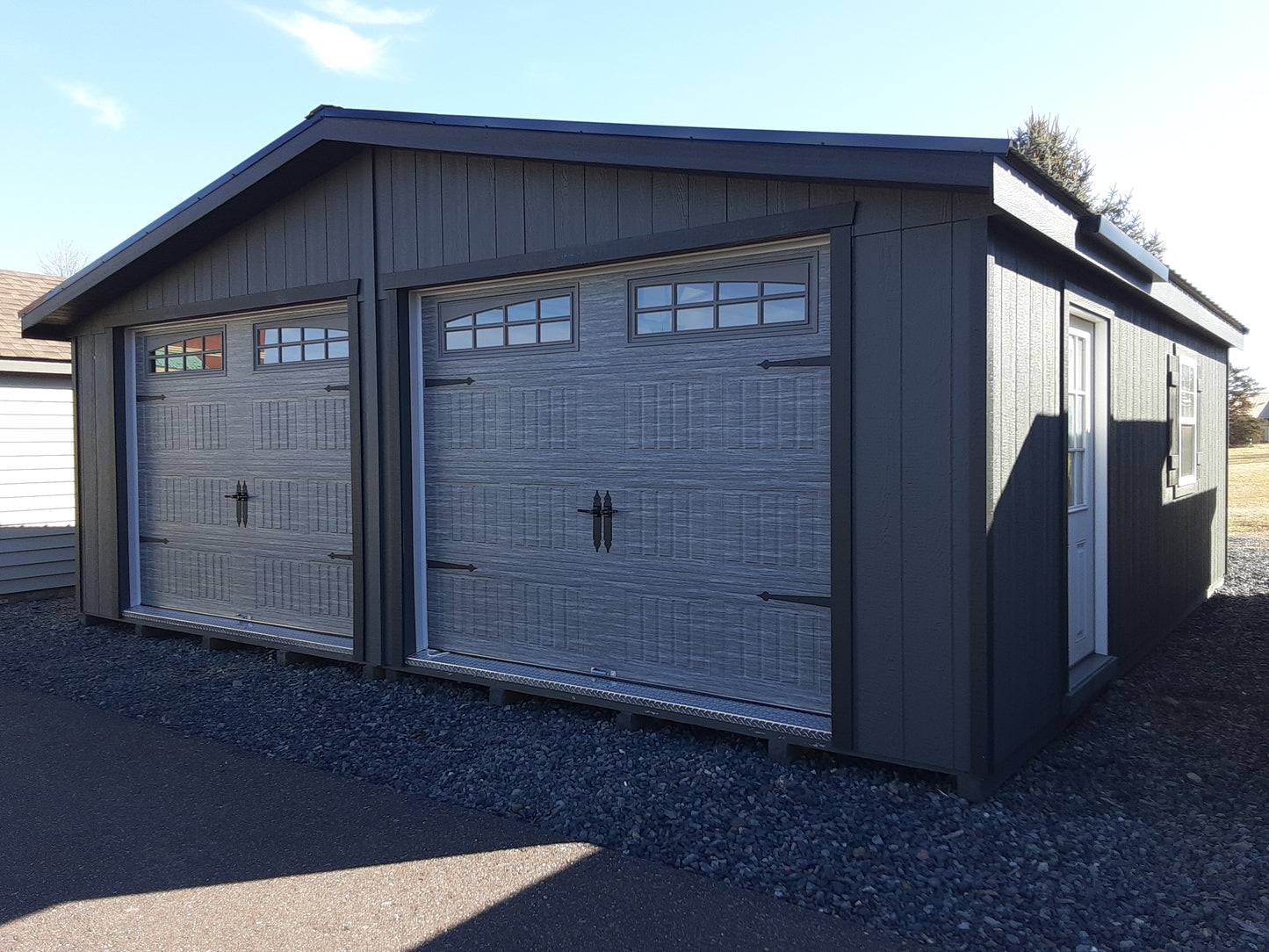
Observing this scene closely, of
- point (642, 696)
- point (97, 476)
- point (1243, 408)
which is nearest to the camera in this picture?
point (642, 696)

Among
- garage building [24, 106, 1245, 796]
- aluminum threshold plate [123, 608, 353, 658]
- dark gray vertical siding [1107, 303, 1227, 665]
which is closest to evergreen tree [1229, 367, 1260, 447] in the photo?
dark gray vertical siding [1107, 303, 1227, 665]

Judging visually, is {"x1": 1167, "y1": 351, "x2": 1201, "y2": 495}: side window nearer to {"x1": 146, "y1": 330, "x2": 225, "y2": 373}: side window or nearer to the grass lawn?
{"x1": 146, "y1": 330, "x2": 225, "y2": 373}: side window

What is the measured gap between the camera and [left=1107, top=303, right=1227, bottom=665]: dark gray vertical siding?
19.1 ft

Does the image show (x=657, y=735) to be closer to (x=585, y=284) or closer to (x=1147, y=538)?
(x=585, y=284)

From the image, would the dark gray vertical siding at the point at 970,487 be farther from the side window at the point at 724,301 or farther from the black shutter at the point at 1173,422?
the black shutter at the point at 1173,422

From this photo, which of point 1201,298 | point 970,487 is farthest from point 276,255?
point 1201,298

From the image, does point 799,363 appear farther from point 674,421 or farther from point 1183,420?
point 1183,420

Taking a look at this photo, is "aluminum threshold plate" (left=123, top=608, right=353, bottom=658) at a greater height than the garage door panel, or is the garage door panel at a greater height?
the garage door panel

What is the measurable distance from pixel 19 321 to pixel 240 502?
14.9 ft

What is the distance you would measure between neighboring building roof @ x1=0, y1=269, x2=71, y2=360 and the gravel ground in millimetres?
4436

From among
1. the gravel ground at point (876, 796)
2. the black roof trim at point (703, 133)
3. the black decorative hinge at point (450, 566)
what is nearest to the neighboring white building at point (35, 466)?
the gravel ground at point (876, 796)

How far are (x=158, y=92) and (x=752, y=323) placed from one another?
17798mm

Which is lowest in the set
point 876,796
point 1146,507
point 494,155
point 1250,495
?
point 876,796

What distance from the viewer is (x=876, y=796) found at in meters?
3.88
